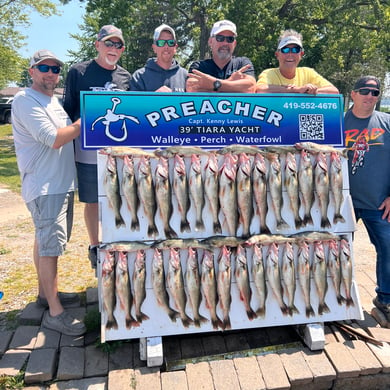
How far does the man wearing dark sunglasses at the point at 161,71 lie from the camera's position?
3.91 m

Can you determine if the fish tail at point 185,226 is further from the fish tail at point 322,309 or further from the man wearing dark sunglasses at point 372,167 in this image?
the man wearing dark sunglasses at point 372,167

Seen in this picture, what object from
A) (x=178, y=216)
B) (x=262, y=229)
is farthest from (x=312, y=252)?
(x=178, y=216)

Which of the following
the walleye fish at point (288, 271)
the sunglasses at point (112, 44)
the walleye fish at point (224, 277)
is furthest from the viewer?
the sunglasses at point (112, 44)

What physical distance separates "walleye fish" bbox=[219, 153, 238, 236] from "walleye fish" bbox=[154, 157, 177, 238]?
0.46 meters

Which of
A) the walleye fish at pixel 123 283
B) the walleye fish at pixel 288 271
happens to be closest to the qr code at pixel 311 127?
the walleye fish at pixel 288 271

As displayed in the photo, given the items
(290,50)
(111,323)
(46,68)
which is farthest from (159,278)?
(290,50)

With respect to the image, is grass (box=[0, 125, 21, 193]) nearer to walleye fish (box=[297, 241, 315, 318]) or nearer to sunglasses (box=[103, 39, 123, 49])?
sunglasses (box=[103, 39, 123, 49])

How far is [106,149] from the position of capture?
10.1ft

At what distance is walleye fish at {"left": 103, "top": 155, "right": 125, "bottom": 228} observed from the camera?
3.01 m

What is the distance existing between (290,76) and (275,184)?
1393 mm

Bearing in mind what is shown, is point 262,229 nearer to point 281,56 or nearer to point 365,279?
point 281,56

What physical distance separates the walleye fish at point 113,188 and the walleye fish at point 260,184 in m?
1.20

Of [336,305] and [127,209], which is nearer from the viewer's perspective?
[127,209]

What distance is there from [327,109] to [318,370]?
2.42m
